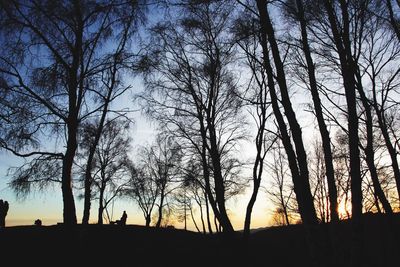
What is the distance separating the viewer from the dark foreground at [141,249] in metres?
10.5

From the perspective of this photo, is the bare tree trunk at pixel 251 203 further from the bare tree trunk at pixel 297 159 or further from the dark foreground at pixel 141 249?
the bare tree trunk at pixel 297 159

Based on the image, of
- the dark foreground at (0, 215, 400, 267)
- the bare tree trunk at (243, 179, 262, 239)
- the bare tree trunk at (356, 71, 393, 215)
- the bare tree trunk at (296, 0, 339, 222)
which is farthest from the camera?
the bare tree trunk at (243, 179, 262, 239)

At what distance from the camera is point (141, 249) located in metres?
13.7

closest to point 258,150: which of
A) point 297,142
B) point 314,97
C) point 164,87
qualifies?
point 164,87

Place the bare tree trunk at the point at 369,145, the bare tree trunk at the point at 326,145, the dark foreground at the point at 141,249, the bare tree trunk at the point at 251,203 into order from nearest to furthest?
the bare tree trunk at the point at 326,145 < the dark foreground at the point at 141,249 < the bare tree trunk at the point at 369,145 < the bare tree trunk at the point at 251,203

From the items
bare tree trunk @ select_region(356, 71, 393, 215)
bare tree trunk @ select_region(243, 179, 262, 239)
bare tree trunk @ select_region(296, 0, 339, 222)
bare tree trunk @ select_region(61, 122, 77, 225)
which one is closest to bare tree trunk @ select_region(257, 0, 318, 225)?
bare tree trunk @ select_region(296, 0, 339, 222)

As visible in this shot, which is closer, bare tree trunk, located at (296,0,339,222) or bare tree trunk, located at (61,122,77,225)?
bare tree trunk, located at (296,0,339,222)

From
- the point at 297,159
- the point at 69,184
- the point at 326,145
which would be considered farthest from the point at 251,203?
the point at 297,159

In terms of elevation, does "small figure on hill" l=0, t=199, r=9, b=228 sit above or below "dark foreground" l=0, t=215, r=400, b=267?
above

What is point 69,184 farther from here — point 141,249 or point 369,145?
point 369,145

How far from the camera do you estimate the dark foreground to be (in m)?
10.5

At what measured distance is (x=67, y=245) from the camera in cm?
1145

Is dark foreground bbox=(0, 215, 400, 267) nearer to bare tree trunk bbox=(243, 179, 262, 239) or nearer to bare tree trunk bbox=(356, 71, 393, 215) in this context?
bare tree trunk bbox=(243, 179, 262, 239)

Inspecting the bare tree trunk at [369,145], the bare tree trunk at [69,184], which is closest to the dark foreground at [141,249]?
the bare tree trunk at [69,184]
